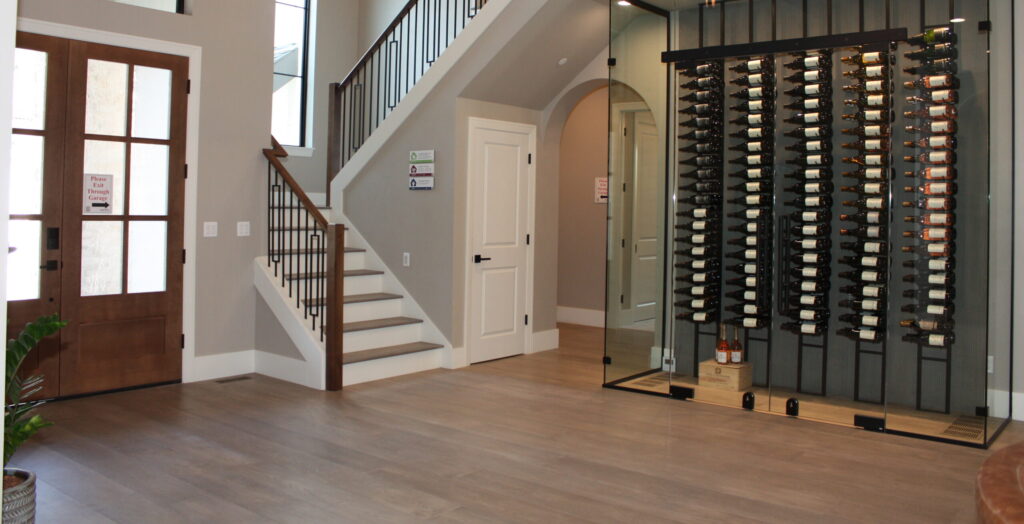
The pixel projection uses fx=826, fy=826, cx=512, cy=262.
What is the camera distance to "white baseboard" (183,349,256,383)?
6.52 metres

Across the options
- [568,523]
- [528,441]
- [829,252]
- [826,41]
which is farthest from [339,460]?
[826,41]

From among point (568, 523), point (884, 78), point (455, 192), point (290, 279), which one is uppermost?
point (884, 78)

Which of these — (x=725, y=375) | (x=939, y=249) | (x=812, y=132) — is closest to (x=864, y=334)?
(x=939, y=249)

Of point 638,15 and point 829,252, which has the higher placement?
point 638,15

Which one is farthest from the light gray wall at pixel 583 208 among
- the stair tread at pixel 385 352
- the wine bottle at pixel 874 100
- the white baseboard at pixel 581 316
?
the wine bottle at pixel 874 100

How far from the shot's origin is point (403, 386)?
646cm

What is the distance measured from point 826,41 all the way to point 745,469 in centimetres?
295

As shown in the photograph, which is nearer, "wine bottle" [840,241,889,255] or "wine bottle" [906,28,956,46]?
"wine bottle" [906,28,956,46]

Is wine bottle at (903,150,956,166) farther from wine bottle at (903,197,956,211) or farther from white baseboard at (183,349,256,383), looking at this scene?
white baseboard at (183,349,256,383)

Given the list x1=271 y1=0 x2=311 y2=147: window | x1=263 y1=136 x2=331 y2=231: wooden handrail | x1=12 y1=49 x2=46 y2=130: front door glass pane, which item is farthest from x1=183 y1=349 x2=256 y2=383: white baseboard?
x1=271 y1=0 x2=311 y2=147: window

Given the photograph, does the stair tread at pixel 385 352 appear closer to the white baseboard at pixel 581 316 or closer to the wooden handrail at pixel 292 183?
the wooden handrail at pixel 292 183

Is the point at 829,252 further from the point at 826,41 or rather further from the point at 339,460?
the point at 339,460

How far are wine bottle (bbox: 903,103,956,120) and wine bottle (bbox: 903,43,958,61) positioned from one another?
0.98ft

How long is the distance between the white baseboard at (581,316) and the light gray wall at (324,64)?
3264mm
